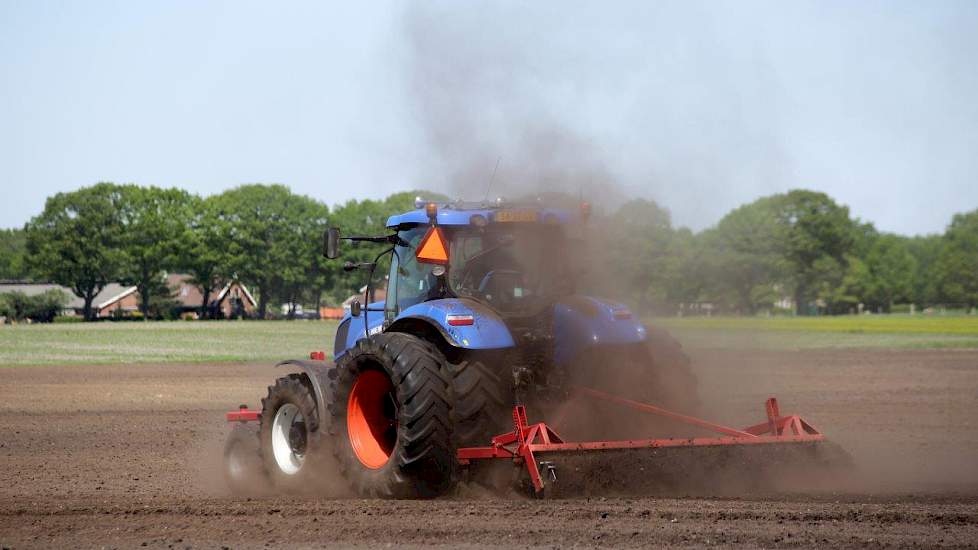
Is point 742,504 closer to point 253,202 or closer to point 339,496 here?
point 339,496

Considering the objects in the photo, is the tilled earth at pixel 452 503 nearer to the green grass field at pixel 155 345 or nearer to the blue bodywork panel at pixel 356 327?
the blue bodywork panel at pixel 356 327

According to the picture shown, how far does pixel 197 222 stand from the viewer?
103312mm

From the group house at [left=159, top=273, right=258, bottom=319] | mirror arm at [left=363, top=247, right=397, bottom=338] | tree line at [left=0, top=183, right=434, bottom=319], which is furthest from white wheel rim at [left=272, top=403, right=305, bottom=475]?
house at [left=159, top=273, right=258, bottom=319]

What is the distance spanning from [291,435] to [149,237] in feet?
312

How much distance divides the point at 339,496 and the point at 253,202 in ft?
314

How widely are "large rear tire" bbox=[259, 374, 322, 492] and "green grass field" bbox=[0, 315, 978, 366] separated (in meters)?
12.1

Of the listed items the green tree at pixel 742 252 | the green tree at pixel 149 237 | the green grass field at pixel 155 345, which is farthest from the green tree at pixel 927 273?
the green tree at pixel 742 252

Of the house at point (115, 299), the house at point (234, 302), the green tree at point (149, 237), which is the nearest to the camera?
the green tree at point (149, 237)

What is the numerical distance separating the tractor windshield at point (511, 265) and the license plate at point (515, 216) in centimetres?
9

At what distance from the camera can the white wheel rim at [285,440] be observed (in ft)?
33.5

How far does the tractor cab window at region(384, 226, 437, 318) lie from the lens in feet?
32.1

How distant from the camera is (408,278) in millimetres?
10000

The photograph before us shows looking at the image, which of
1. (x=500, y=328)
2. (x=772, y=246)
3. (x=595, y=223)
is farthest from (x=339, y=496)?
(x=772, y=246)

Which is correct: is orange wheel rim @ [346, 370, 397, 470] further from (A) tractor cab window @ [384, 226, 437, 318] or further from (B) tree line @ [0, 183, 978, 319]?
(B) tree line @ [0, 183, 978, 319]
